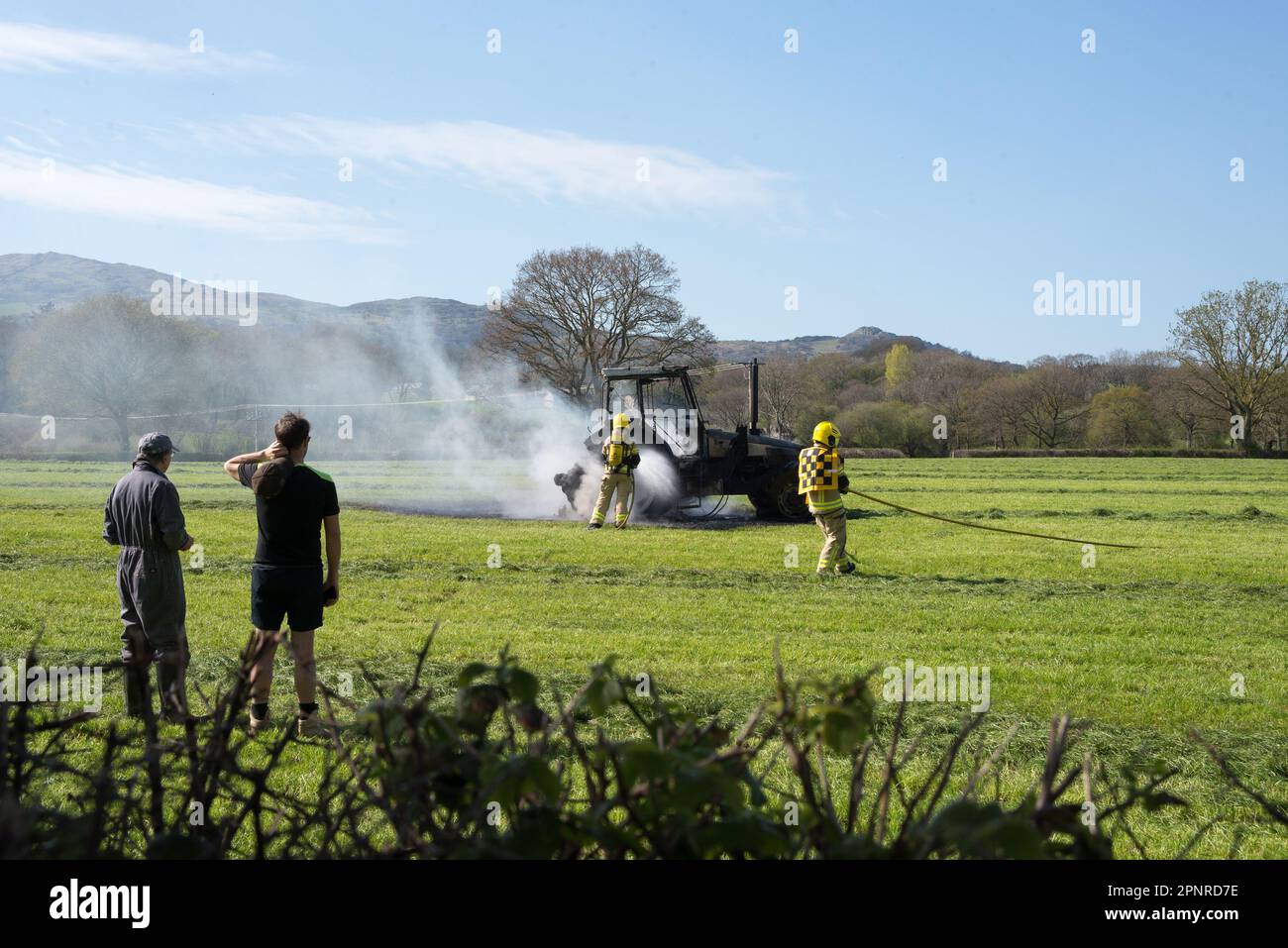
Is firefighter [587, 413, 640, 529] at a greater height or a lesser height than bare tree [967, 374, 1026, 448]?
lesser

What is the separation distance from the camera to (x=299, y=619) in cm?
632

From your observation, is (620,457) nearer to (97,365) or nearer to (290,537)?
(290,537)

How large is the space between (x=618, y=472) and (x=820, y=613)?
7.39 m

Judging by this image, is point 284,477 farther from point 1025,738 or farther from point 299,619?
point 1025,738

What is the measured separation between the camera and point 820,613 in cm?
1007

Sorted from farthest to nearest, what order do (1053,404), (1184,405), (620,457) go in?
(1053,404) < (1184,405) < (620,457)

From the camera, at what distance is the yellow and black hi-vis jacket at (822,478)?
1261cm

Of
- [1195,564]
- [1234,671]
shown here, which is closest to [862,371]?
[1195,564]

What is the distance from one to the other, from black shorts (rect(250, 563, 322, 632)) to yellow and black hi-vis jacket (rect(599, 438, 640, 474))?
1071 cm

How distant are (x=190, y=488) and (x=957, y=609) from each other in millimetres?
22540

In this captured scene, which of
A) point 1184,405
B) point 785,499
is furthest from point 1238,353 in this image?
point 785,499

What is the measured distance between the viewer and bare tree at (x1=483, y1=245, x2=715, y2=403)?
51.6 meters

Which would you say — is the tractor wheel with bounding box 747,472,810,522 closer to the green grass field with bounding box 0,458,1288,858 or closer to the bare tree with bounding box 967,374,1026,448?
the green grass field with bounding box 0,458,1288,858

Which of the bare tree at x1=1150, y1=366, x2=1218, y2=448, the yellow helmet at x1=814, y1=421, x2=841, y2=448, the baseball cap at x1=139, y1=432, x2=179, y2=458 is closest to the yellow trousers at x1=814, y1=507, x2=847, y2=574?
the yellow helmet at x1=814, y1=421, x2=841, y2=448
